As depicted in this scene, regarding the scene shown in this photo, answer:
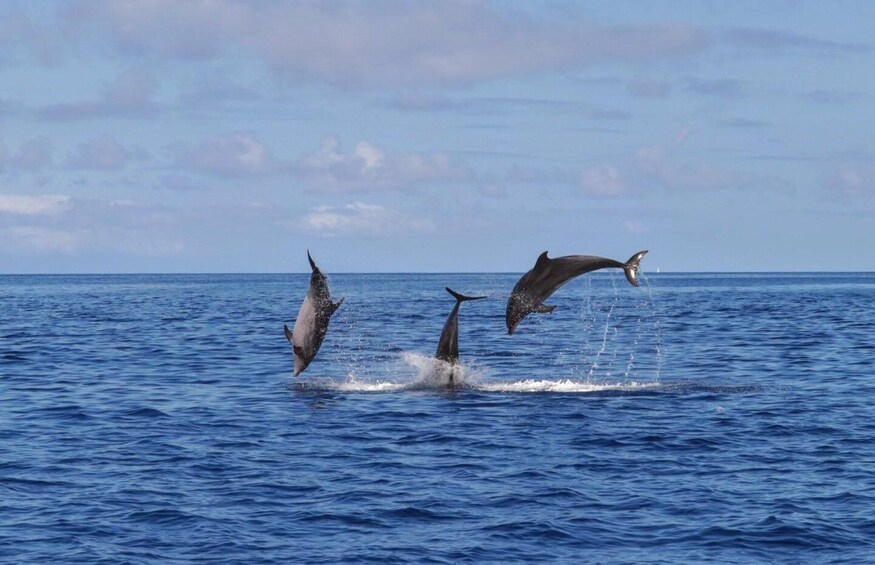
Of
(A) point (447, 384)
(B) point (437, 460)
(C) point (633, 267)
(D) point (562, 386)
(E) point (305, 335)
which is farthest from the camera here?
(A) point (447, 384)

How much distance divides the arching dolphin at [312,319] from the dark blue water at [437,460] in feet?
4.13

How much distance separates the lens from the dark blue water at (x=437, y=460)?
1459 centimetres

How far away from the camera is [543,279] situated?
2495 centimetres

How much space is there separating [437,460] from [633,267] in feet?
25.4

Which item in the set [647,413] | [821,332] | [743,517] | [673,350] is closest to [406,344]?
[673,350]

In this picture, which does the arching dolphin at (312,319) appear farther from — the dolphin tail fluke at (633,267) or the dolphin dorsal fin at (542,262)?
the dolphin tail fluke at (633,267)

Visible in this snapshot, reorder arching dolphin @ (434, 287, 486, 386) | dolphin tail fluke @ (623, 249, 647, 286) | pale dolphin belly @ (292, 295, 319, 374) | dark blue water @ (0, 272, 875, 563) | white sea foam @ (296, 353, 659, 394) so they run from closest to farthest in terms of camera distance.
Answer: dark blue water @ (0, 272, 875, 563) < dolphin tail fluke @ (623, 249, 647, 286) < pale dolphin belly @ (292, 295, 319, 374) < arching dolphin @ (434, 287, 486, 386) < white sea foam @ (296, 353, 659, 394)

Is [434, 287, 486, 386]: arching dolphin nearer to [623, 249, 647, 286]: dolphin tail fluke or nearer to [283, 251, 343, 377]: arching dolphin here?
[283, 251, 343, 377]: arching dolphin

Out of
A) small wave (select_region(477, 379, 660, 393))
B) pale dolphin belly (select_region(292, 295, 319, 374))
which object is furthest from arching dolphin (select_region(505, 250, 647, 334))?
pale dolphin belly (select_region(292, 295, 319, 374))

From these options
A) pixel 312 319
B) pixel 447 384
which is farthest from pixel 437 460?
pixel 447 384

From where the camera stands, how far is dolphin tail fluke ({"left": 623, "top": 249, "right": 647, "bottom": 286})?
79.7 feet

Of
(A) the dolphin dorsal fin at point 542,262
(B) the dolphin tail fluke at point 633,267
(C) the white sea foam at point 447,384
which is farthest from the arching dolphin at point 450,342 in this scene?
(B) the dolphin tail fluke at point 633,267

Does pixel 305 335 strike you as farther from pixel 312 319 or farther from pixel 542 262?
pixel 542 262

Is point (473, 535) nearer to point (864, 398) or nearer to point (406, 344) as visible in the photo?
point (864, 398)
